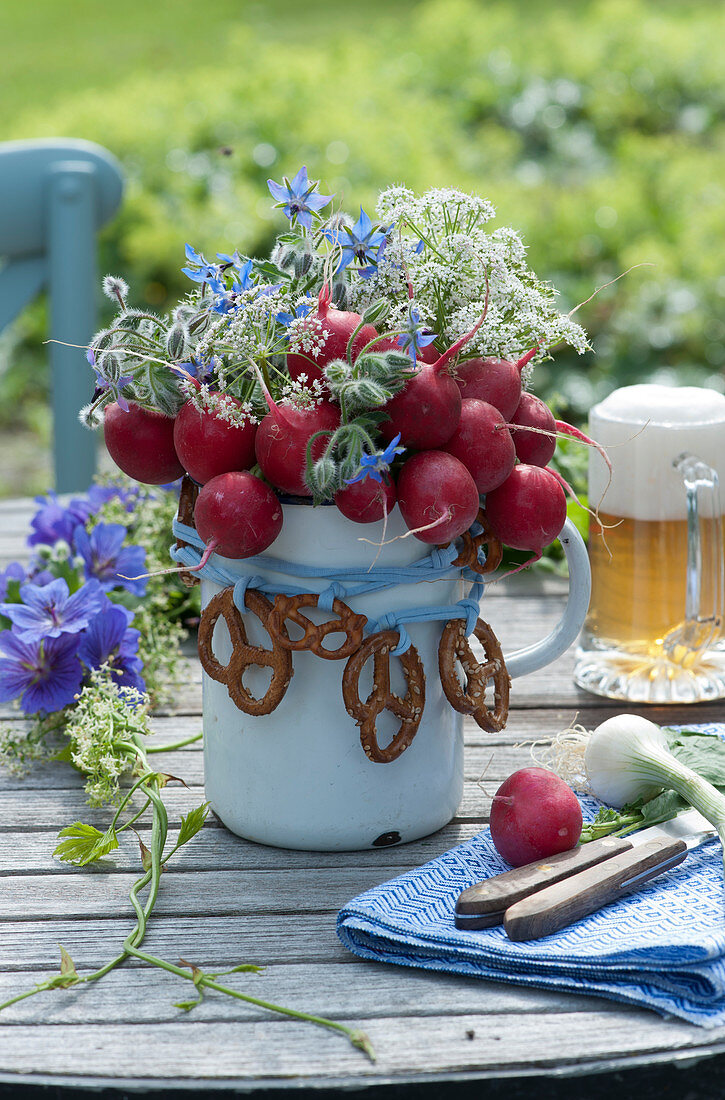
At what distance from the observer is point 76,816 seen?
3.81ft

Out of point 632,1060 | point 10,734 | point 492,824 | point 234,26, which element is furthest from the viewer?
point 234,26

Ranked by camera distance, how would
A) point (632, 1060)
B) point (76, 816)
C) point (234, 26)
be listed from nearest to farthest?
1. point (632, 1060)
2. point (76, 816)
3. point (234, 26)

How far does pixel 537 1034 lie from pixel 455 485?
1.29 ft

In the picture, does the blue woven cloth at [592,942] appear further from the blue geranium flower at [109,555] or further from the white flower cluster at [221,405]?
the blue geranium flower at [109,555]

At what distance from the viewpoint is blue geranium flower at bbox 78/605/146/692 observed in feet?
4.23

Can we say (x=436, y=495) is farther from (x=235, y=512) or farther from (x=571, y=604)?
(x=571, y=604)

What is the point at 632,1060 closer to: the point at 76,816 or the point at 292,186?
the point at 76,816

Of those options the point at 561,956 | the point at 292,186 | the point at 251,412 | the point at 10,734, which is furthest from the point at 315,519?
the point at 10,734

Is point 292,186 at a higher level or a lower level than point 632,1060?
higher

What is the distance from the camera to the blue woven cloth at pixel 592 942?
2.80 feet

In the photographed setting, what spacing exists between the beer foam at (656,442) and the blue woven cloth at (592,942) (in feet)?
1.57

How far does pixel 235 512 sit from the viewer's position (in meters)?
0.93

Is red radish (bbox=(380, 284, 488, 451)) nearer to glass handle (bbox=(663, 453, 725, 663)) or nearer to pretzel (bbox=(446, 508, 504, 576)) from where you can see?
pretzel (bbox=(446, 508, 504, 576))

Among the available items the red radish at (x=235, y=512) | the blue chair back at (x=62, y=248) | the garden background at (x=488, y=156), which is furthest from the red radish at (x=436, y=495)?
the garden background at (x=488, y=156)
